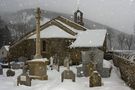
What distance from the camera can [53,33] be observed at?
1550 inches

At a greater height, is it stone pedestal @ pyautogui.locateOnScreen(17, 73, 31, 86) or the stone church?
the stone church

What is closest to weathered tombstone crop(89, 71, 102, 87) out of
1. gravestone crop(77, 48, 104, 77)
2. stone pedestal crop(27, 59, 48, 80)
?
stone pedestal crop(27, 59, 48, 80)

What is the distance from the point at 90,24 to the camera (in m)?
153

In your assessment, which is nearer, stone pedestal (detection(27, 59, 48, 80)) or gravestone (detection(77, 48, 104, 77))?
stone pedestal (detection(27, 59, 48, 80))

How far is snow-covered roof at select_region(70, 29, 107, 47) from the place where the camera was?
119 feet

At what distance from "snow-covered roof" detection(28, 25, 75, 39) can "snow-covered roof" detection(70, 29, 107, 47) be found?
4.62ft

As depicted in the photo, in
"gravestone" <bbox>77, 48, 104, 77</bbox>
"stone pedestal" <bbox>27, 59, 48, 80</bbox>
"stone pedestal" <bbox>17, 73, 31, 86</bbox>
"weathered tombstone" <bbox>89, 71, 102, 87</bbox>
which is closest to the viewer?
"weathered tombstone" <bbox>89, 71, 102, 87</bbox>

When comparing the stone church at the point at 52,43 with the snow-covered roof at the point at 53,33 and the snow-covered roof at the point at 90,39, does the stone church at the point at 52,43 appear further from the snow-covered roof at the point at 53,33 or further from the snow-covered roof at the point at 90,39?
the snow-covered roof at the point at 90,39

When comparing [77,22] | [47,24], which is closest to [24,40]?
[47,24]

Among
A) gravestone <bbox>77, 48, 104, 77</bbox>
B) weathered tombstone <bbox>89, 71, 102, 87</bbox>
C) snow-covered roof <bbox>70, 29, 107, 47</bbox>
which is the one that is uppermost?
snow-covered roof <bbox>70, 29, 107, 47</bbox>

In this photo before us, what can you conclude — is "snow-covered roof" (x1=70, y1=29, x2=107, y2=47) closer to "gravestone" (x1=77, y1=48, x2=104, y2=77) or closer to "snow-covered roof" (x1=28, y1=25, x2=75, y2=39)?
"snow-covered roof" (x1=28, y1=25, x2=75, y2=39)

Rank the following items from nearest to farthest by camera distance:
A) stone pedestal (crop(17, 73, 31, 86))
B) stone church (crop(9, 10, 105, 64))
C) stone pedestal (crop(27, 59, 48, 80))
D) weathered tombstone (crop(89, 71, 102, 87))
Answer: weathered tombstone (crop(89, 71, 102, 87))
stone pedestal (crop(17, 73, 31, 86))
stone pedestal (crop(27, 59, 48, 80))
stone church (crop(9, 10, 105, 64))

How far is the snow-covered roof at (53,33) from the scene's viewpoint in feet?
127

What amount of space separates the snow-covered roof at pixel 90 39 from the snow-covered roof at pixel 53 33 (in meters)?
1.41
